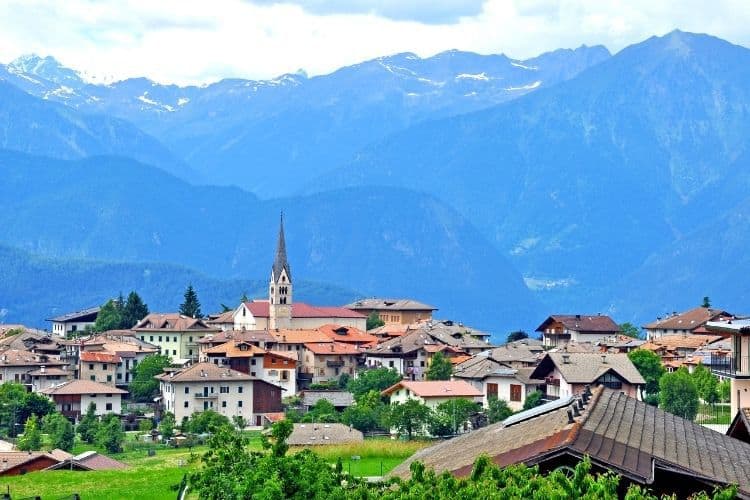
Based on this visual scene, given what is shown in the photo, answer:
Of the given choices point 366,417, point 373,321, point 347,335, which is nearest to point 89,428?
point 366,417

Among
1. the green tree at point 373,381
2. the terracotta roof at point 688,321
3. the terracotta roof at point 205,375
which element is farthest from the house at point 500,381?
the terracotta roof at point 688,321

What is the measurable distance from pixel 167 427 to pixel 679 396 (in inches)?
1103

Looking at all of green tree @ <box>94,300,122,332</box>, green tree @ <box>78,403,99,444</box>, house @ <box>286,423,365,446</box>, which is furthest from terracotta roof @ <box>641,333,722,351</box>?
green tree @ <box>94,300,122,332</box>

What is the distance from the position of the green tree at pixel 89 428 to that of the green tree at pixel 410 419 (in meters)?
16.3

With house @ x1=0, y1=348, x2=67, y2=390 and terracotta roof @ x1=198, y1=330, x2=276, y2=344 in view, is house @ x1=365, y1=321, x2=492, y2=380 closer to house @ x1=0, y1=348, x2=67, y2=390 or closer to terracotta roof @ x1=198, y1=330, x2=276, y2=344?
terracotta roof @ x1=198, y1=330, x2=276, y2=344

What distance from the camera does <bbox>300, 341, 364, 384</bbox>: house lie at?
121 m

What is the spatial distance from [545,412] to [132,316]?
12533 centimetres

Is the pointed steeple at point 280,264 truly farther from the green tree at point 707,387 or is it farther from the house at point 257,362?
the green tree at point 707,387

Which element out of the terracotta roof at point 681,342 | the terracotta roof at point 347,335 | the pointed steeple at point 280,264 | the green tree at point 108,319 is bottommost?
the terracotta roof at point 681,342

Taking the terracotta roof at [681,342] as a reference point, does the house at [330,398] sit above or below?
below

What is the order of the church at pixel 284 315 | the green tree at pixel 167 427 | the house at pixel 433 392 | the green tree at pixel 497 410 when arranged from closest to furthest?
the green tree at pixel 497 410, the green tree at pixel 167 427, the house at pixel 433 392, the church at pixel 284 315

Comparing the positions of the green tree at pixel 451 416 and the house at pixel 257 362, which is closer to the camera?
the green tree at pixel 451 416

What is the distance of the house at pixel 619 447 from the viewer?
18.4m

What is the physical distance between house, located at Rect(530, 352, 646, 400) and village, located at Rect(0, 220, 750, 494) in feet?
0.40
